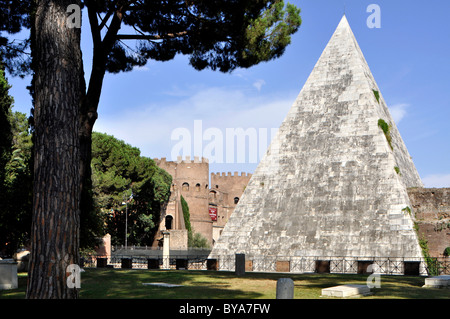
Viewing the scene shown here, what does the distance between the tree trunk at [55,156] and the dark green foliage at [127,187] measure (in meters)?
27.9

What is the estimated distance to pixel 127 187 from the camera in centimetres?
4284

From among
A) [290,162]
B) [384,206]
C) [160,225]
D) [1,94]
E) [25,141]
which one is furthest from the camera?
[160,225]

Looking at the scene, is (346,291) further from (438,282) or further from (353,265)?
(353,265)

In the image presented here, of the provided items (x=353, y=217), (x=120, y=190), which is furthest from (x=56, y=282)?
(x=120, y=190)

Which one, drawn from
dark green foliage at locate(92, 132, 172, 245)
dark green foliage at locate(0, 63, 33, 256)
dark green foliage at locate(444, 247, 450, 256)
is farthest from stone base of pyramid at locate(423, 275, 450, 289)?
dark green foliage at locate(92, 132, 172, 245)

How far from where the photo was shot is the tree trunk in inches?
235

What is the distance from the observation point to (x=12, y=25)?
12.8m

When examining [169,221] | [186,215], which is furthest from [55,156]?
[186,215]

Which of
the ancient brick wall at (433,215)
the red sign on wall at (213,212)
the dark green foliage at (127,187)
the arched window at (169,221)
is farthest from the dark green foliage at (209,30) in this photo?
the red sign on wall at (213,212)

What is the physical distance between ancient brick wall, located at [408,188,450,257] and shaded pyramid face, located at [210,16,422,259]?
86cm

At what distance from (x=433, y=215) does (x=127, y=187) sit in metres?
28.5

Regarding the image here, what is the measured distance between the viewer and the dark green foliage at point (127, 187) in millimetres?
38531

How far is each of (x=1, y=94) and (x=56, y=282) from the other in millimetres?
13050
